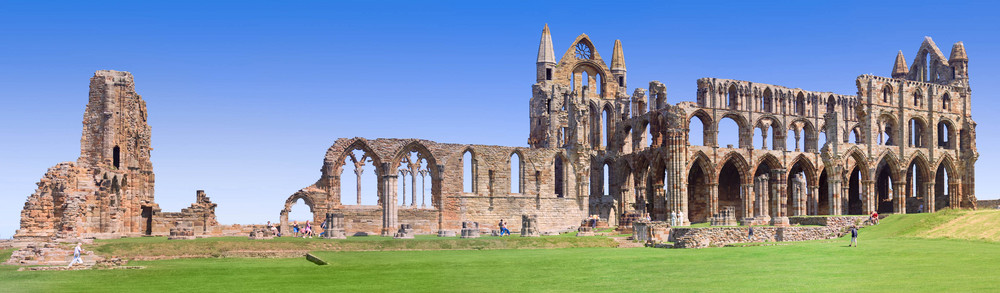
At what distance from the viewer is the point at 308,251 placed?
2823cm

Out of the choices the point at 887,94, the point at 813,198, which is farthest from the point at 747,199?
the point at 887,94

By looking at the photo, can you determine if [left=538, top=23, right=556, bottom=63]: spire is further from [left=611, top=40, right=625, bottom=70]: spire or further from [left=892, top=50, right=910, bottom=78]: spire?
[left=892, top=50, right=910, bottom=78]: spire

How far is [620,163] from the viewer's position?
55.8 metres

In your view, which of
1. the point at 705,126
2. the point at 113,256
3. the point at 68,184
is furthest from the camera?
the point at 705,126

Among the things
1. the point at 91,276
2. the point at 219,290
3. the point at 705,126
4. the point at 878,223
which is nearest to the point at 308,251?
the point at 91,276

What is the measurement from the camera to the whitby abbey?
35219 millimetres

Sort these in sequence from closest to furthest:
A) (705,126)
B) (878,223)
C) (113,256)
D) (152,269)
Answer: (152,269)
(113,256)
(878,223)
(705,126)

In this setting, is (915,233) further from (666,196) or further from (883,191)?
(883,191)

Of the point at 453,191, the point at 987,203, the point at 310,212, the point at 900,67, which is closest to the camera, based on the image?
the point at 310,212

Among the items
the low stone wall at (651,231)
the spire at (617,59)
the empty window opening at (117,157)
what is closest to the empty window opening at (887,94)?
the spire at (617,59)

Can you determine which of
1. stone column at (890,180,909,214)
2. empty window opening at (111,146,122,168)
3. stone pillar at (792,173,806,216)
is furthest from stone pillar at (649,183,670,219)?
empty window opening at (111,146,122,168)

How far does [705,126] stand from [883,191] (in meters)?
15.9

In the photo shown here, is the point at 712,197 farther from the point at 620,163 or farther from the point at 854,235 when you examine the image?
the point at 854,235

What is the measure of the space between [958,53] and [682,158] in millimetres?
22843
